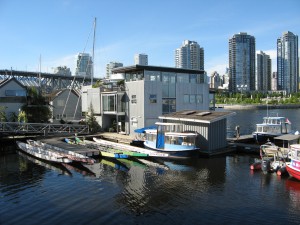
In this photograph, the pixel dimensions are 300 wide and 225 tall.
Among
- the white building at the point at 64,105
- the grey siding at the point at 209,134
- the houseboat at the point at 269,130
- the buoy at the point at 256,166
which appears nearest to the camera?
the buoy at the point at 256,166

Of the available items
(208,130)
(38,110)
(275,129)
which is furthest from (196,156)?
(38,110)

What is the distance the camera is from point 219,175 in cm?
2791

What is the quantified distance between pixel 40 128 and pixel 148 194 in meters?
29.4

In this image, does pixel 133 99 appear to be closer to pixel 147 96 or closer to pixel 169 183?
pixel 147 96

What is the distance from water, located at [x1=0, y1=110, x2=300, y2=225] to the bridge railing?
12.5 metres

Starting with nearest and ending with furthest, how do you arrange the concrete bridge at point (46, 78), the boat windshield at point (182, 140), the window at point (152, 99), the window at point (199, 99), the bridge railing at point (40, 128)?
1. the boat windshield at point (182, 140)
2. the bridge railing at point (40, 128)
3. the window at point (152, 99)
4. the window at point (199, 99)
5. the concrete bridge at point (46, 78)

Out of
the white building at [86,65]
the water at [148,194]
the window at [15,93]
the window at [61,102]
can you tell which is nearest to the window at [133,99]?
the water at [148,194]

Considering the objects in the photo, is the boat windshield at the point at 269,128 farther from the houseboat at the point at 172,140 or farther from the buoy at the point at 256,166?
the buoy at the point at 256,166

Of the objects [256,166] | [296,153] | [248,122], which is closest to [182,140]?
[256,166]

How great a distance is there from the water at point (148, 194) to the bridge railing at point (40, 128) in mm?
12463

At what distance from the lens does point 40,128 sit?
155ft

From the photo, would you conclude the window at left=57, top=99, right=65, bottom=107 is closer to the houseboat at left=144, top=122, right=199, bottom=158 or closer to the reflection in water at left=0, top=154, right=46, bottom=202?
the reflection in water at left=0, top=154, right=46, bottom=202

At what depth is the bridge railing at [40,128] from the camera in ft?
144

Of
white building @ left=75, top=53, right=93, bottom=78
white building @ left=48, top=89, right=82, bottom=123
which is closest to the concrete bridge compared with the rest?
white building @ left=75, top=53, right=93, bottom=78
